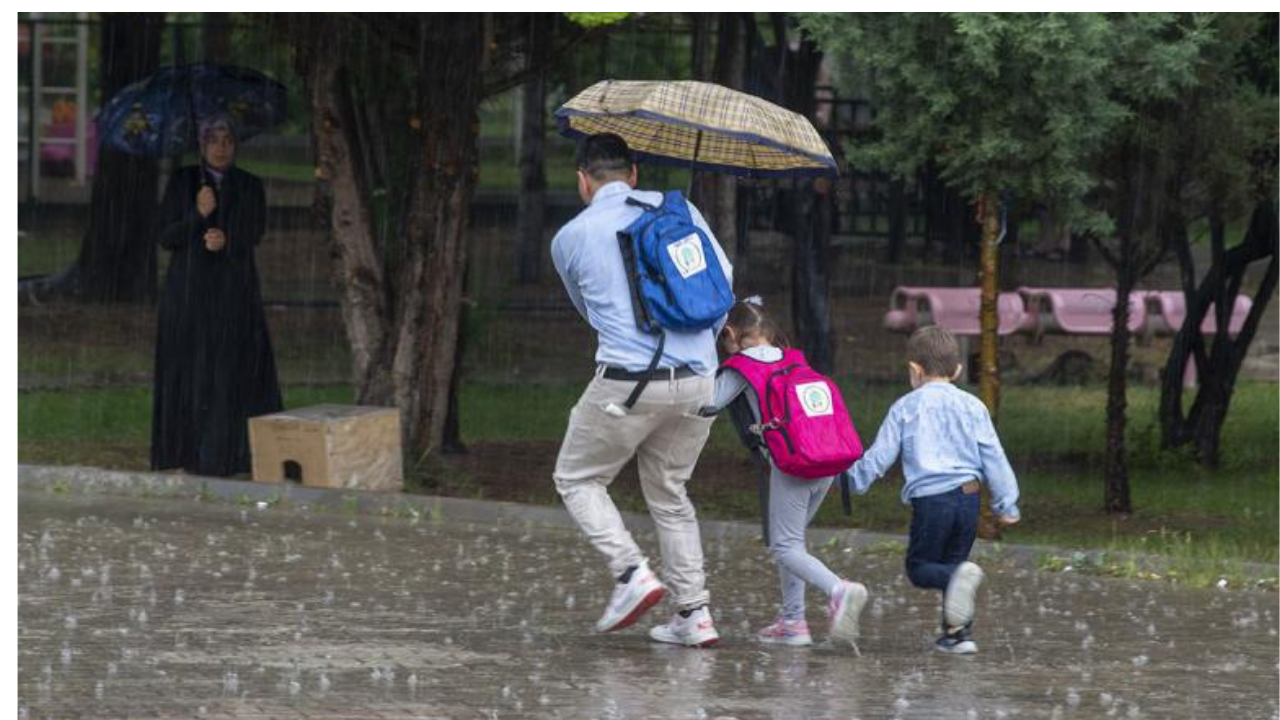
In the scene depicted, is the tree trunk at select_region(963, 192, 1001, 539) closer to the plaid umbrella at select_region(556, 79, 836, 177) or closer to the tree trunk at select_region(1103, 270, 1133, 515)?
the tree trunk at select_region(1103, 270, 1133, 515)

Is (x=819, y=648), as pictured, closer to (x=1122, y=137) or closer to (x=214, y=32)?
(x=1122, y=137)

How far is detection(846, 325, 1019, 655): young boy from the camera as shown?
26.8ft

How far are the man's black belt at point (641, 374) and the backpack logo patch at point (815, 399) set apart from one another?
0.45 meters

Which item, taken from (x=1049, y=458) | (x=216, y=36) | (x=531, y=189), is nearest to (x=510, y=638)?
(x=1049, y=458)

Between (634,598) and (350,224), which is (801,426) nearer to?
(634,598)

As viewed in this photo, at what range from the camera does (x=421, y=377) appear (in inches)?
556

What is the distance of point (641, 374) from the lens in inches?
312

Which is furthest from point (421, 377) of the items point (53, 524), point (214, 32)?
point (214, 32)

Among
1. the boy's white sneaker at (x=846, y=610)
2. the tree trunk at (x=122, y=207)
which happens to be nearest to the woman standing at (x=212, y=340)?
the boy's white sneaker at (x=846, y=610)

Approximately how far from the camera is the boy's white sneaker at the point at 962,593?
26.7ft

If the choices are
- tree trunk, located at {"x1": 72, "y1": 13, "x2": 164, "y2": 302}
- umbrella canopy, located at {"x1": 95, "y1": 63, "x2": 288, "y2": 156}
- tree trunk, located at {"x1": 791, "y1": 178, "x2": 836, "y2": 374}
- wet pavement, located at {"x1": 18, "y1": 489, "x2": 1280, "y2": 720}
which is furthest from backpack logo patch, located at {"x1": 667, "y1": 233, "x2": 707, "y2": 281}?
tree trunk, located at {"x1": 72, "y1": 13, "x2": 164, "y2": 302}

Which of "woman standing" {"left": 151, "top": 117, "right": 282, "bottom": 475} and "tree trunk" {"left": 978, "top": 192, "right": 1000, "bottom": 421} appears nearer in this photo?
"tree trunk" {"left": 978, "top": 192, "right": 1000, "bottom": 421}

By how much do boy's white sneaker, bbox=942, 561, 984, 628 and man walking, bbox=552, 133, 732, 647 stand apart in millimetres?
844

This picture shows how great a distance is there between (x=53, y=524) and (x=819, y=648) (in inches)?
180
